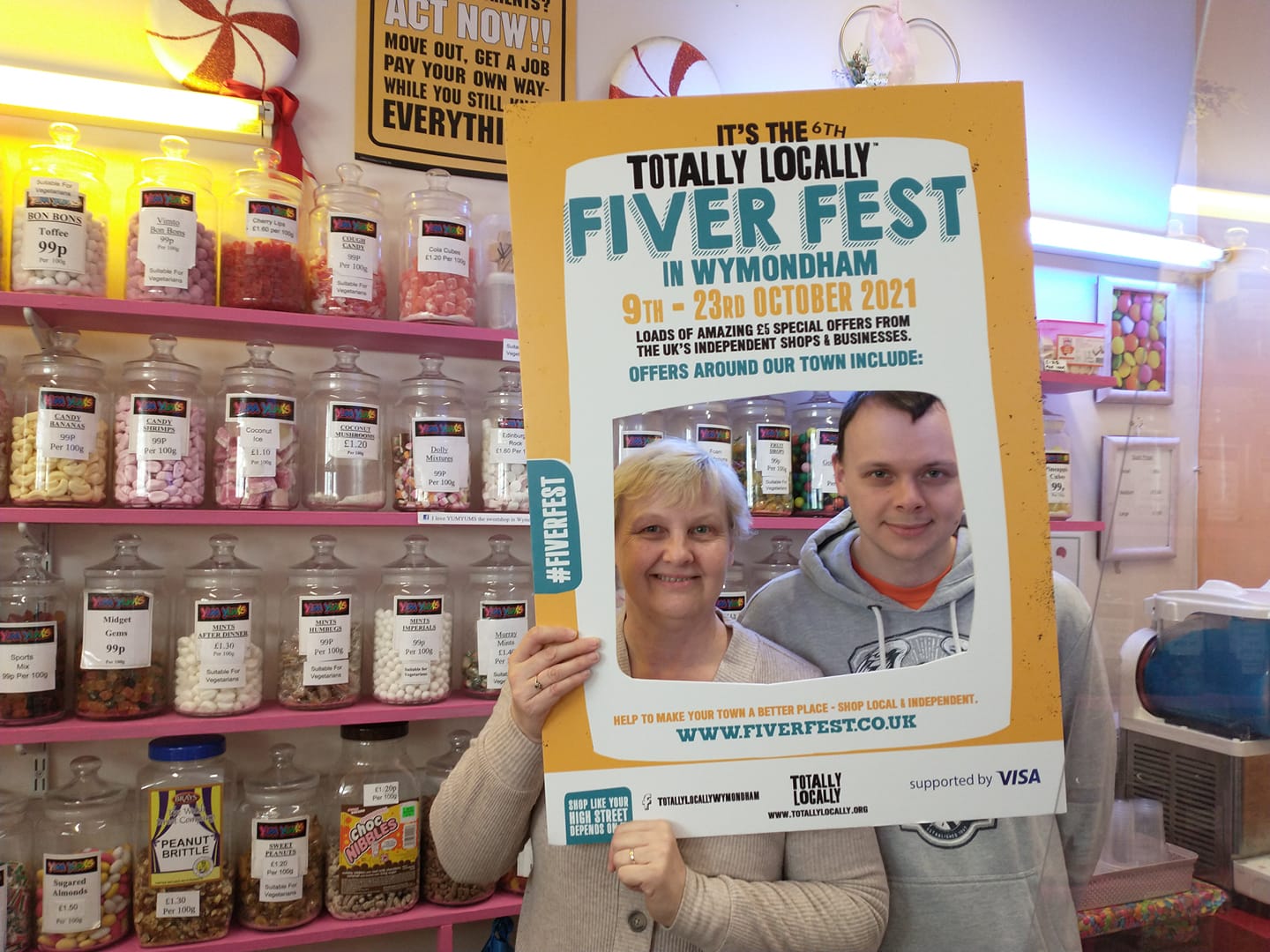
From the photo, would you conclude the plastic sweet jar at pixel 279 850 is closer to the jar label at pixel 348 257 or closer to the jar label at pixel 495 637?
the jar label at pixel 495 637

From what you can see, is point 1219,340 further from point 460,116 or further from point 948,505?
point 460,116

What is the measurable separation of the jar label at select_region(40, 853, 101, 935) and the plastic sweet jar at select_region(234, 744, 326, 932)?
0.26 meters

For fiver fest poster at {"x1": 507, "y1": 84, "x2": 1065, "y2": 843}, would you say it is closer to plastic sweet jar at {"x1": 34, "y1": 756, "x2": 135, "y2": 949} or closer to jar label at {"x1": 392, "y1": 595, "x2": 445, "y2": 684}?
jar label at {"x1": 392, "y1": 595, "x2": 445, "y2": 684}

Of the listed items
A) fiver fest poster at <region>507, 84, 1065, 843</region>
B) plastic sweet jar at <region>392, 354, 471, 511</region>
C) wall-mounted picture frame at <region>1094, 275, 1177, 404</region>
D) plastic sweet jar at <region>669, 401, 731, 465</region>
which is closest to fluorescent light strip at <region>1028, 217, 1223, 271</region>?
wall-mounted picture frame at <region>1094, 275, 1177, 404</region>

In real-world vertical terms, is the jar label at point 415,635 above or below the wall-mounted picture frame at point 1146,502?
below

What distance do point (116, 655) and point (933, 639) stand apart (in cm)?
155

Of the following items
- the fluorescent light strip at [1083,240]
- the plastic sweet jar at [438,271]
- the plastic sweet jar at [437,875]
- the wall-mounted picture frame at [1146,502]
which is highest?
the fluorescent light strip at [1083,240]

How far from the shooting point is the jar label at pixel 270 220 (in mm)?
1812

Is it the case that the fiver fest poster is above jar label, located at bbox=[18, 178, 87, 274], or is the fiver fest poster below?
below

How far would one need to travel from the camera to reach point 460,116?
2.22 meters

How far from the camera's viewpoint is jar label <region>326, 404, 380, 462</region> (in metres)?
1.84

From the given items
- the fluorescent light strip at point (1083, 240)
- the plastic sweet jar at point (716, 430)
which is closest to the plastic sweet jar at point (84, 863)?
the plastic sweet jar at point (716, 430)

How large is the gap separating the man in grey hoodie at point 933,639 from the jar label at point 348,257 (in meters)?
1.34

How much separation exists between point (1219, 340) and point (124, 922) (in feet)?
6.47
